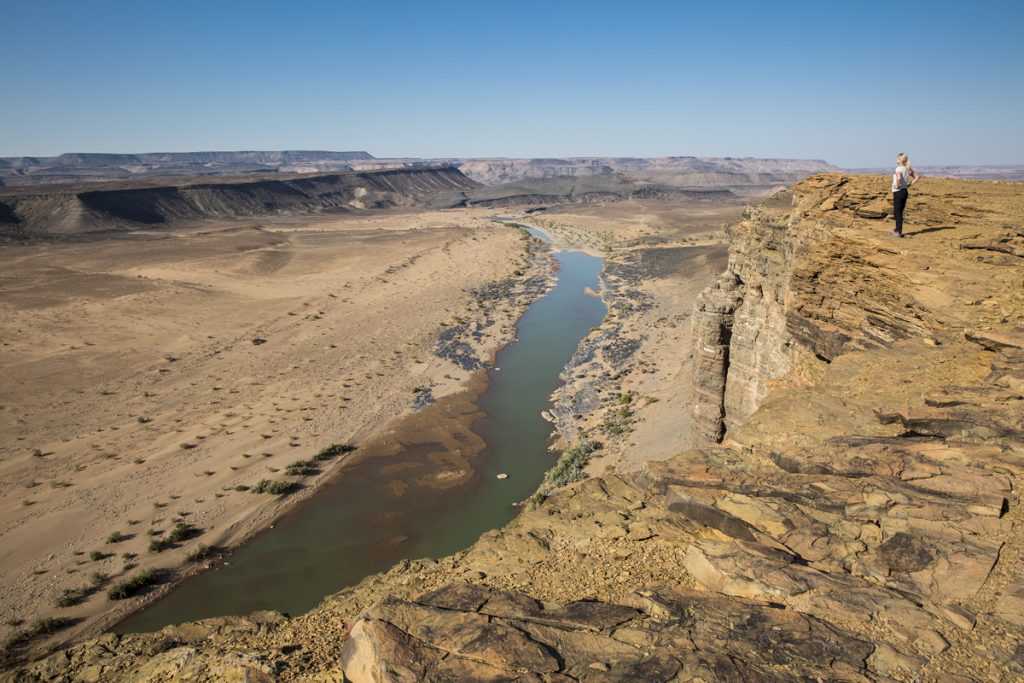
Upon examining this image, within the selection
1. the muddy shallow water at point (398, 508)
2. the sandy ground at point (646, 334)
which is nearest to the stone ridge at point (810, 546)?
the muddy shallow water at point (398, 508)

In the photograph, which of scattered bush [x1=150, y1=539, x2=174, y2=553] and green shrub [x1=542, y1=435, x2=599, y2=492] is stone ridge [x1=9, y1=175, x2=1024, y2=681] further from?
green shrub [x1=542, y1=435, x2=599, y2=492]

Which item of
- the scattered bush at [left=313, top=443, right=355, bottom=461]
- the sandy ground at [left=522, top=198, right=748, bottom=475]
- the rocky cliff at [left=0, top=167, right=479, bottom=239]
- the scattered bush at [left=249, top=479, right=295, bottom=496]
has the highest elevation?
the rocky cliff at [left=0, top=167, right=479, bottom=239]

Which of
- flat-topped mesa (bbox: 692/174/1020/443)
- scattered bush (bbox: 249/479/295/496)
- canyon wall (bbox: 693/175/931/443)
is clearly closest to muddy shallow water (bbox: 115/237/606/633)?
scattered bush (bbox: 249/479/295/496)

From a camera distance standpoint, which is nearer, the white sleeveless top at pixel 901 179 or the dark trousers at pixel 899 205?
the white sleeveless top at pixel 901 179

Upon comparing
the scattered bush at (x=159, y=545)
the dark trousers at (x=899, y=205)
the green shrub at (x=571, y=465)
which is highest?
the dark trousers at (x=899, y=205)

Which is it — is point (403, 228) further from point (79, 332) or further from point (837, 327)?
point (837, 327)

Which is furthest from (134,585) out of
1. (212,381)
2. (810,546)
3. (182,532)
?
(810,546)

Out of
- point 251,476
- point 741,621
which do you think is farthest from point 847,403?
point 251,476

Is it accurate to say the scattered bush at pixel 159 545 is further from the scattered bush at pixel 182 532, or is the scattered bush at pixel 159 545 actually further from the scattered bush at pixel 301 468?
the scattered bush at pixel 301 468
